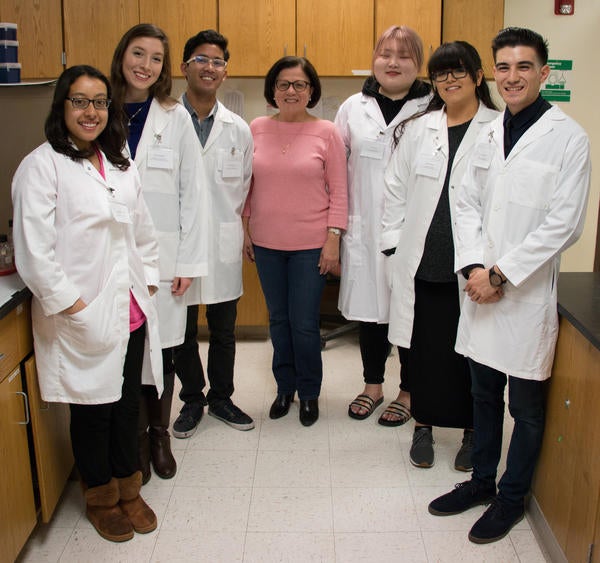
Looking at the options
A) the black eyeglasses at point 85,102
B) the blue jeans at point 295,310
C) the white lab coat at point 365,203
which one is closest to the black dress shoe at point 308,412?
the blue jeans at point 295,310

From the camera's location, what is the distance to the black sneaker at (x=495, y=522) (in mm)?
2078

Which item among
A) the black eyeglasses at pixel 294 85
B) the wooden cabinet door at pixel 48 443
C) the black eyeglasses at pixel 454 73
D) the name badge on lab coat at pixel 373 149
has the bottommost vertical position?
the wooden cabinet door at pixel 48 443

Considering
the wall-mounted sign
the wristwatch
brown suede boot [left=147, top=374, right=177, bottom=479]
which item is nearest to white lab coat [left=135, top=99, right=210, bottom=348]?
brown suede boot [left=147, top=374, right=177, bottom=479]

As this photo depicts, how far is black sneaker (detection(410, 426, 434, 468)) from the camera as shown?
253 centimetres

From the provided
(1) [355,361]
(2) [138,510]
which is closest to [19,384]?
(2) [138,510]

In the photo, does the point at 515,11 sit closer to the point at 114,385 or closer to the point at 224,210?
the point at 224,210

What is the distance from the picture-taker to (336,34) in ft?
12.6

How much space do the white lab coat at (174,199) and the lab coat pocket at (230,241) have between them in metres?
0.14

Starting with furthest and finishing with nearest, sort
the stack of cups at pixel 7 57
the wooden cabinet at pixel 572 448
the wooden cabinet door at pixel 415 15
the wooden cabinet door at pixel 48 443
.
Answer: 1. the wooden cabinet door at pixel 415 15
2. the stack of cups at pixel 7 57
3. the wooden cabinet door at pixel 48 443
4. the wooden cabinet at pixel 572 448

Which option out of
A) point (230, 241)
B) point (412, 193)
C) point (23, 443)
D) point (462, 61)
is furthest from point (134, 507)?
point (462, 61)

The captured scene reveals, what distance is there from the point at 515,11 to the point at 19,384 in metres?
3.56

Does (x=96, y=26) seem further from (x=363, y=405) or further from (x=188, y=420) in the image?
(x=363, y=405)

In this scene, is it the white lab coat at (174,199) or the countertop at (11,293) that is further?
the white lab coat at (174,199)

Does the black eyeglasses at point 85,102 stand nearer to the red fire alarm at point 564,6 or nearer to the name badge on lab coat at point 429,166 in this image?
the name badge on lab coat at point 429,166
